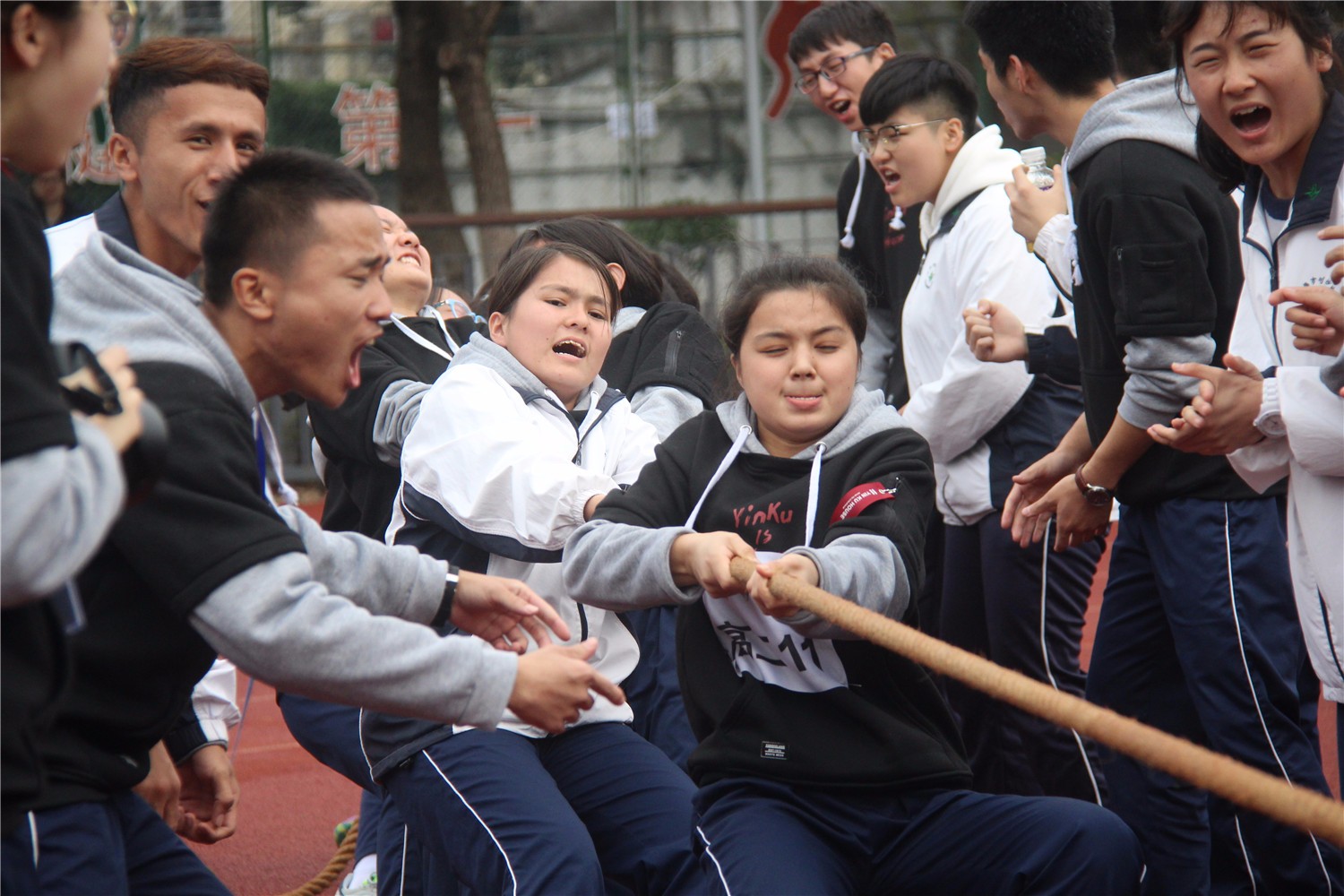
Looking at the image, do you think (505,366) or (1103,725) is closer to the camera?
(1103,725)

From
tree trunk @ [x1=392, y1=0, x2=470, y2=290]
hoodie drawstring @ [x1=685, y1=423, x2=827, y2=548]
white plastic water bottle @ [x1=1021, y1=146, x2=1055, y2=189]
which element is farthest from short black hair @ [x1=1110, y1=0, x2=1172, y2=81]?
tree trunk @ [x1=392, y1=0, x2=470, y2=290]

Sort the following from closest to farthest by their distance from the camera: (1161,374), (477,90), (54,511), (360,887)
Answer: (54,511), (1161,374), (360,887), (477,90)

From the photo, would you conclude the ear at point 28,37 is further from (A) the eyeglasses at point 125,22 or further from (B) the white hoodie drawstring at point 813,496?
(A) the eyeglasses at point 125,22

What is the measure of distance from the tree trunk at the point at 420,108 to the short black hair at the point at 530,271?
9.32 meters

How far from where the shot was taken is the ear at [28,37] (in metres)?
1.69

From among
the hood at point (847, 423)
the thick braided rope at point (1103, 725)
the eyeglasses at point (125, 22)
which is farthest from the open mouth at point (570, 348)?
the eyeglasses at point (125, 22)

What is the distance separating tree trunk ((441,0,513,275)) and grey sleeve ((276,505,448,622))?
33.8ft

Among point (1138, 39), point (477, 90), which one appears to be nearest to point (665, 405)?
Result: point (1138, 39)

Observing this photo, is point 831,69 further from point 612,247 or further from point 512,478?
point 512,478

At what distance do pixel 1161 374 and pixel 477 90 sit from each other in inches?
396

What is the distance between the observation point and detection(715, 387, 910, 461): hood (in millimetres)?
2723

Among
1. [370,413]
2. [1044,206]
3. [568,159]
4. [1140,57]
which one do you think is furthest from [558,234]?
[568,159]

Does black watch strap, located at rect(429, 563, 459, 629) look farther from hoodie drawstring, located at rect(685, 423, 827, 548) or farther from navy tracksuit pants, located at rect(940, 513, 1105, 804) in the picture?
navy tracksuit pants, located at rect(940, 513, 1105, 804)

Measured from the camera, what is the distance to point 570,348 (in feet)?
10.4
